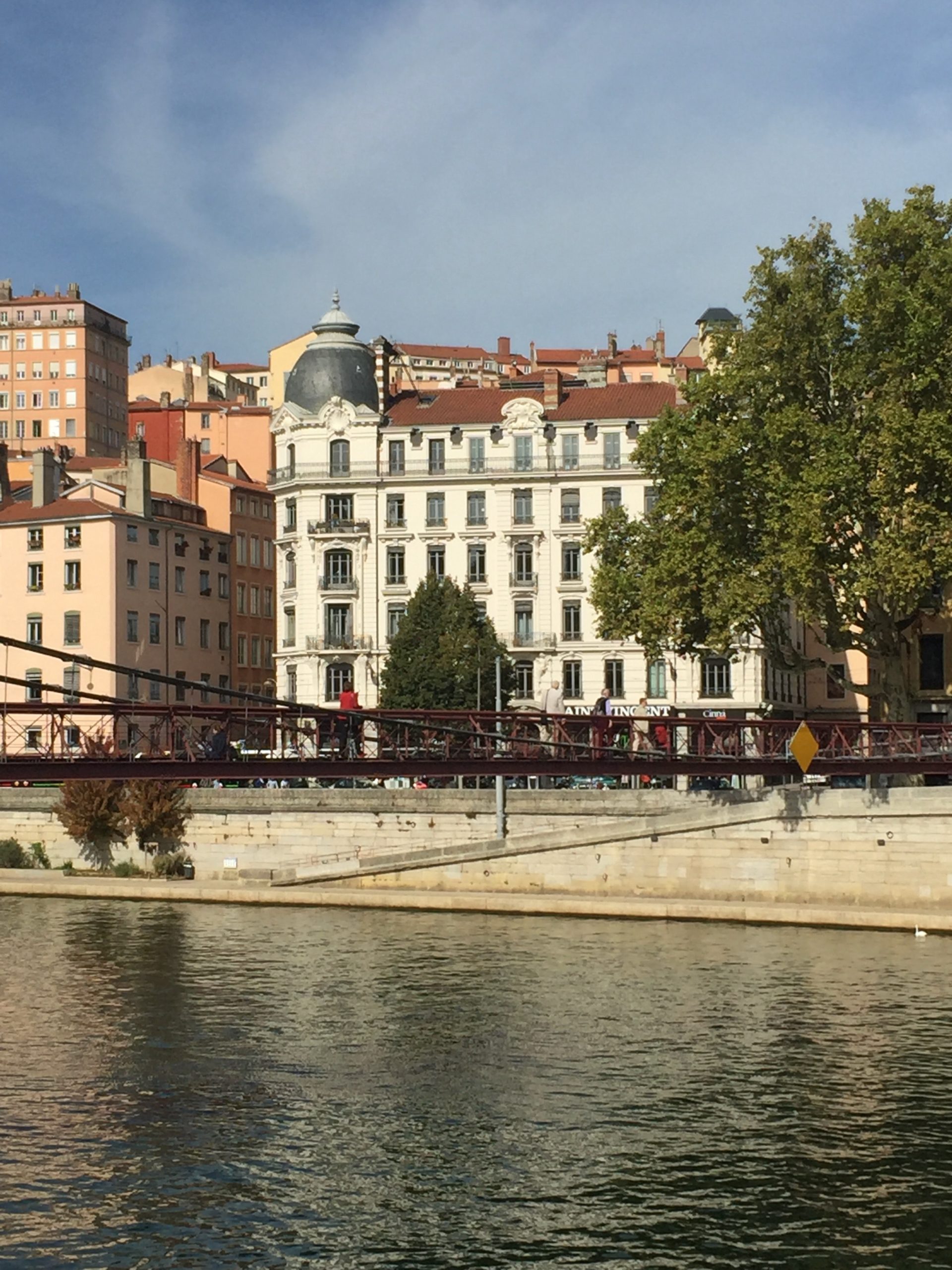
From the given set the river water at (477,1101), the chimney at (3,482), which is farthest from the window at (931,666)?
the chimney at (3,482)

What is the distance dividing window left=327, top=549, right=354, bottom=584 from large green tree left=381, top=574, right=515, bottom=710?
18.5ft

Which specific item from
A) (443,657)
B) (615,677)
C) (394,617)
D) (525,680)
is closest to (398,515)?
(394,617)

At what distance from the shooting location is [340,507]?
85062 millimetres

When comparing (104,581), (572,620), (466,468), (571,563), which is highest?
(466,468)

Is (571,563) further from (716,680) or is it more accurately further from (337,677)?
(337,677)

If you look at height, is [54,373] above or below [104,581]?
above

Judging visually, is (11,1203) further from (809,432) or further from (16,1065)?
(809,432)

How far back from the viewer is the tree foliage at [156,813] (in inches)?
2242

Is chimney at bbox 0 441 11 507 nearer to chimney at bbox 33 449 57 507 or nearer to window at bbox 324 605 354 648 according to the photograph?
chimney at bbox 33 449 57 507

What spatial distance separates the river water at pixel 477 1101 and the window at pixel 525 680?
121 ft

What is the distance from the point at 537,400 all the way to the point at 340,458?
8.59 m

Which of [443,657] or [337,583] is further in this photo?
[337,583]

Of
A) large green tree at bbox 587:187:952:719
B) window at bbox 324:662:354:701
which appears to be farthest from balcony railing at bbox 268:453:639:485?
large green tree at bbox 587:187:952:719

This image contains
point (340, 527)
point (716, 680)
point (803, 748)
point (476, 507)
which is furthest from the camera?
point (340, 527)
